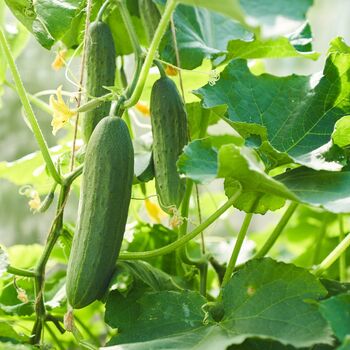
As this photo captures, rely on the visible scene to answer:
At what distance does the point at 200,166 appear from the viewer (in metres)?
0.89

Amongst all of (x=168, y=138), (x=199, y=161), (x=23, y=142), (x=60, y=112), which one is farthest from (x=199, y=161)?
(x=23, y=142)

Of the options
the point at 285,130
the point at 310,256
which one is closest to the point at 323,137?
the point at 285,130

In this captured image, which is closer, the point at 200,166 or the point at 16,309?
the point at 200,166

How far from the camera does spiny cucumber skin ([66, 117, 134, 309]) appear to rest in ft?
3.05

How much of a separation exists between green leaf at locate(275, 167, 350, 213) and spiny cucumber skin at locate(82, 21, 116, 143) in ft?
0.90

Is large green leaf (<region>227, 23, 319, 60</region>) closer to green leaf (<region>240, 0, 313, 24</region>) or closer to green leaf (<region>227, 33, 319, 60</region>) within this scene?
green leaf (<region>227, 33, 319, 60</region>)

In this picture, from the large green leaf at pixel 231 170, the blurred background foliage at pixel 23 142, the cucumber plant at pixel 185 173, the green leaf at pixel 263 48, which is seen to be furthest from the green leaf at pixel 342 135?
the blurred background foliage at pixel 23 142

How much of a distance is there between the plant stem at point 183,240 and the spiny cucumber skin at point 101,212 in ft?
0.26

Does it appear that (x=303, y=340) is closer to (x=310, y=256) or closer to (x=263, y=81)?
(x=263, y=81)

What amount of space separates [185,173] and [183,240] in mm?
148

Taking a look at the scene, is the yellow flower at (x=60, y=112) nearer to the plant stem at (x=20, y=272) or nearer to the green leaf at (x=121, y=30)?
the plant stem at (x=20, y=272)

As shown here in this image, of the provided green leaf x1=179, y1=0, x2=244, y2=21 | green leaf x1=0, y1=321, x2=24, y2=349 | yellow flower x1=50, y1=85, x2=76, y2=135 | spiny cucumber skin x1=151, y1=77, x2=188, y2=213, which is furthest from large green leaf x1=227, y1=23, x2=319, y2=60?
green leaf x1=0, y1=321, x2=24, y2=349

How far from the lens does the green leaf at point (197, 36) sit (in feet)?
3.97

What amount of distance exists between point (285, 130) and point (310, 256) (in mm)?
747
